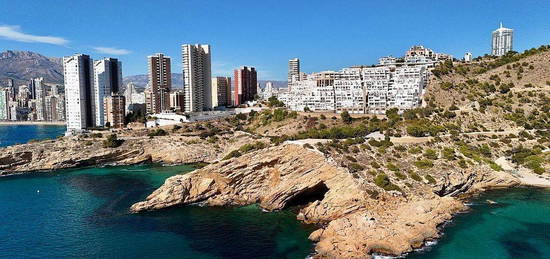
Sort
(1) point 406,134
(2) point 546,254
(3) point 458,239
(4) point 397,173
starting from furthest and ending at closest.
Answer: (1) point 406,134
(4) point 397,173
(3) point 458,239
(2) point 546,254

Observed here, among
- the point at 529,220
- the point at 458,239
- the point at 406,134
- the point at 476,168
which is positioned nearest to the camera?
the point at 458,239

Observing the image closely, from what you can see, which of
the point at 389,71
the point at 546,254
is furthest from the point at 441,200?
the point at 389,71

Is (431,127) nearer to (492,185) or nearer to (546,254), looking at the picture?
(492,185)

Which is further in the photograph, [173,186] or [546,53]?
[546,53]

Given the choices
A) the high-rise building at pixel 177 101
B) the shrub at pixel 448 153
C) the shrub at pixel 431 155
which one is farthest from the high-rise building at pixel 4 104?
the shrub at pixel 448 153

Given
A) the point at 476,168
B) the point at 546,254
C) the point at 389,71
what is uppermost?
the point at 389,71

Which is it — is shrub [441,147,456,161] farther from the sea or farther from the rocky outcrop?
the sea

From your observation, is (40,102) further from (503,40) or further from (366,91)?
(503,40)
